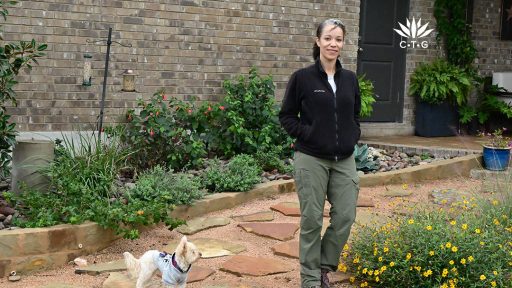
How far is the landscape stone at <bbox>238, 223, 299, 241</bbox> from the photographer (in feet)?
20.2

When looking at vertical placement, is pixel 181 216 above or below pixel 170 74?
below

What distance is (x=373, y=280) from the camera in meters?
5.05

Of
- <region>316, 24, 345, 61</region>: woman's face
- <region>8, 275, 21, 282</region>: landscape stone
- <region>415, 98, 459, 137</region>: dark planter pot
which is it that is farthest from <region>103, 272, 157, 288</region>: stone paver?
<region>415, 98, 459, 137</region>: dark planter pot

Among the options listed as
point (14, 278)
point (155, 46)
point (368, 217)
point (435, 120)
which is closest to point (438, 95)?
point (435, 120)

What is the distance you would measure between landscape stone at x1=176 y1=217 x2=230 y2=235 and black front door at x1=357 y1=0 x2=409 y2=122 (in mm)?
5246

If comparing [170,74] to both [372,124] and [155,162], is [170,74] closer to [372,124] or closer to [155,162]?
[155,162]

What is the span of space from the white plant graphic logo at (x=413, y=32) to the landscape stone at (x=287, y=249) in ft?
20.6

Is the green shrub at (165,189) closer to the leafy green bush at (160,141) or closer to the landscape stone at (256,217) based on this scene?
the landscape stone at (256,217)

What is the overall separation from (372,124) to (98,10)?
4652 millimetres

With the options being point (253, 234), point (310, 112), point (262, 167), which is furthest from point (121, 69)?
point (310, 112)

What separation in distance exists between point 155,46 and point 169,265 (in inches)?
183

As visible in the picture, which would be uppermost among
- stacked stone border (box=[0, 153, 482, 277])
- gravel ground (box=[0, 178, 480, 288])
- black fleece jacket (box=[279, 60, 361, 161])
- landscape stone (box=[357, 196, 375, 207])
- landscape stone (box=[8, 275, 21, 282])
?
black fleece jacket (box=[279, 60, 361, 161])

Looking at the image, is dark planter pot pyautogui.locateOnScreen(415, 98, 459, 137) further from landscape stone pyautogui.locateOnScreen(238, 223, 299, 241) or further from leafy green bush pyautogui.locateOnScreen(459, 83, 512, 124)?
landscape stone pyautogui.locateOnScreen(238, 223, 299, 241)

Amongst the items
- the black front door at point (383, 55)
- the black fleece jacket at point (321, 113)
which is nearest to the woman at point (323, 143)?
the black fleece jacket at point (321, 113)
